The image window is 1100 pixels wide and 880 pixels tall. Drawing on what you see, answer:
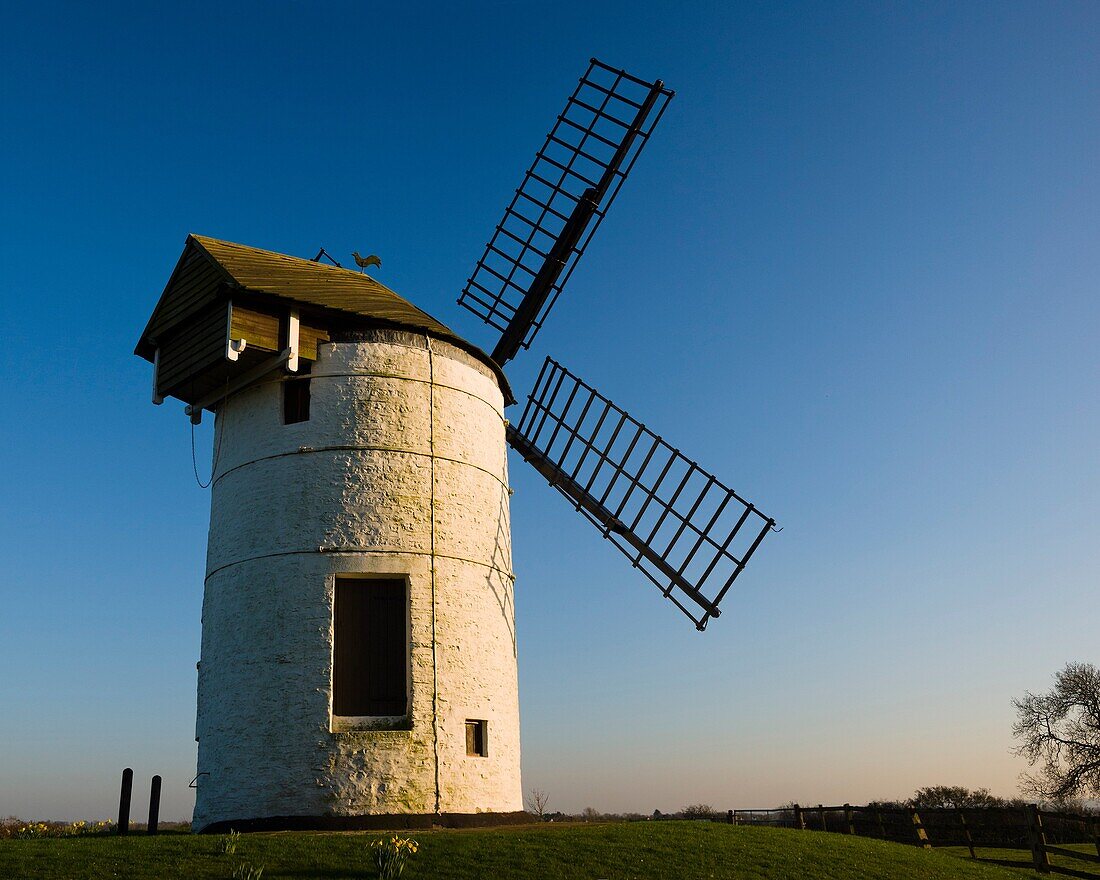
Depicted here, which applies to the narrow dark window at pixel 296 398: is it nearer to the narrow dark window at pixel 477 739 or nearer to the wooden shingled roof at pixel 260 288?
the wooden shingled roof at pixel 260 288

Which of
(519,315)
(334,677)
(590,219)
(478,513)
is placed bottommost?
(334,677)

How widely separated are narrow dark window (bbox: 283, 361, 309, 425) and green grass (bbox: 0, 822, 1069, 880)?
262 inches

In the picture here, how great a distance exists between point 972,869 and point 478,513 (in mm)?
10274

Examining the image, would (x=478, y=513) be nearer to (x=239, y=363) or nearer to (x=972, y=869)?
(x=239, y=363)

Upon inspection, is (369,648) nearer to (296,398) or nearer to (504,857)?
(504,857)

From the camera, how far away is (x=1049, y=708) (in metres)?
48.0

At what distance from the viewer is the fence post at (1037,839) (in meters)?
18.1

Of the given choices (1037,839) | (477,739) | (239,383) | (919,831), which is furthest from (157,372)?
(1037,839)

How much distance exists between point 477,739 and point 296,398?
21.2 ft

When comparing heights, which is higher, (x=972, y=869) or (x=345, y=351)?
(x=345, y=351)

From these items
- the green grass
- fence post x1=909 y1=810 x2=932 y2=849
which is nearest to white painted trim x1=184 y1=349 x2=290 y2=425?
the green grass

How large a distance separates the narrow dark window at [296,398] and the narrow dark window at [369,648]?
2965 millimetres

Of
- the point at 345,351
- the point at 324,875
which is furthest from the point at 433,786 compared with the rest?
the point at 345,351

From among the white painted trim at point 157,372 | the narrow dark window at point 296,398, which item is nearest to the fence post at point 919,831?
the narrow dark window at point 296,398
